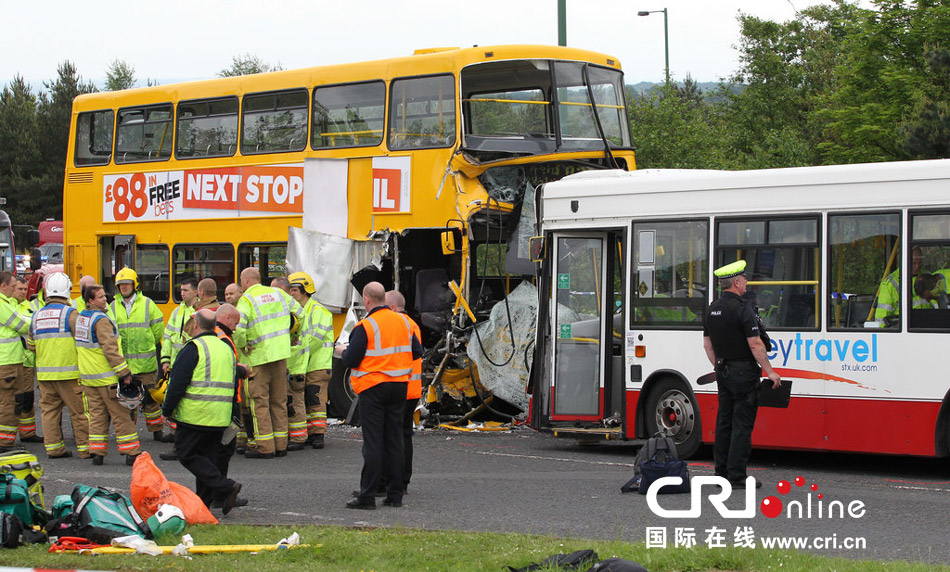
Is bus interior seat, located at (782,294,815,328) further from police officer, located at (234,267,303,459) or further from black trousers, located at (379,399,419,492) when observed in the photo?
police officer, located at (234,267,303,459)

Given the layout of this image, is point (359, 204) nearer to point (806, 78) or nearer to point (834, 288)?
point (834, 288)

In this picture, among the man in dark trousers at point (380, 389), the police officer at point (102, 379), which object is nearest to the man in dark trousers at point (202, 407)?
the man in dark trousers at point (380, 389)

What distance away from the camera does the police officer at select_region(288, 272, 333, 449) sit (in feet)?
44.4

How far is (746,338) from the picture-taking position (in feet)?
33.1

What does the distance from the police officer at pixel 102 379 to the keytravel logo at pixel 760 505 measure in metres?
5.48

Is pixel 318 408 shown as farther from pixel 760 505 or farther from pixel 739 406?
pixel 760 505

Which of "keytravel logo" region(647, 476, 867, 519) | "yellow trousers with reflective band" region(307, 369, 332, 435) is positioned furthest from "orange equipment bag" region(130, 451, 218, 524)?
"yellow trousers with reflective band" region(307, 369, 332, 435)

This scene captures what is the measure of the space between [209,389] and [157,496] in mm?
964

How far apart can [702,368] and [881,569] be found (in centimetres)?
555

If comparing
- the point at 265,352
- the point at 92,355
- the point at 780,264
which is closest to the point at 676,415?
the point at 780,264

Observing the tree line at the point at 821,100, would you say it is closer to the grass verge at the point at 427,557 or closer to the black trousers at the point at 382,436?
the black trousers at the point at 382,436

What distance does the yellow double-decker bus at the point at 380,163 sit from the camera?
14.8m

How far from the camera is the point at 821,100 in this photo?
33.0 metres

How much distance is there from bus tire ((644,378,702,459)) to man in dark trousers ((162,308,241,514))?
4.88 m
